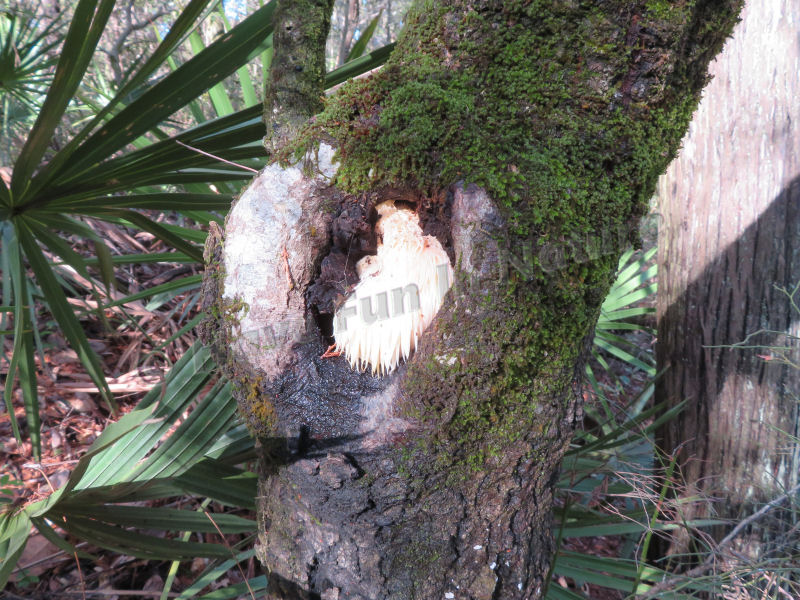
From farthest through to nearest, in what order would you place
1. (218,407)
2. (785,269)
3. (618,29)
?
1. (785,269)
2. (218,407)
3. (618,29)

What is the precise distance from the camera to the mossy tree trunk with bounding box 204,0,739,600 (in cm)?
65

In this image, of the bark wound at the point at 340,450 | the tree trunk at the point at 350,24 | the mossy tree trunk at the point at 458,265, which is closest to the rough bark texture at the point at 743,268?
the mossy tree trunk at the point at 458,265

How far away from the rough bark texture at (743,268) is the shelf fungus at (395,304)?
1055 millimetres

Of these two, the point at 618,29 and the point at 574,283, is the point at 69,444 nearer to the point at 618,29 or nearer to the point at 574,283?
the point at 574,283

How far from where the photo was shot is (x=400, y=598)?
2.28 ft

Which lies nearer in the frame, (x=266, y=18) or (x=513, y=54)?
(x=513, y=54)

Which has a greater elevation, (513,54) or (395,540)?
(513,54)

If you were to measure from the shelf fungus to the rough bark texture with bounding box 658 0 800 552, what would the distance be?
1.06m

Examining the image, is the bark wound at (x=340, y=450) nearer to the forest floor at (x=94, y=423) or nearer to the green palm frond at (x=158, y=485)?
the green palm frond at (x=158, y=485)

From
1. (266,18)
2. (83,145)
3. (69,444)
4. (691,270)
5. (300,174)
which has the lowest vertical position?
(69,444)

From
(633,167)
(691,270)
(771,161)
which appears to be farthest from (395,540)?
(771,161)

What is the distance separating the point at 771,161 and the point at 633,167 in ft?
3.07

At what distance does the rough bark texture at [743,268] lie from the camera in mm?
1276

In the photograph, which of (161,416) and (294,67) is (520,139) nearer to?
(294,67)
